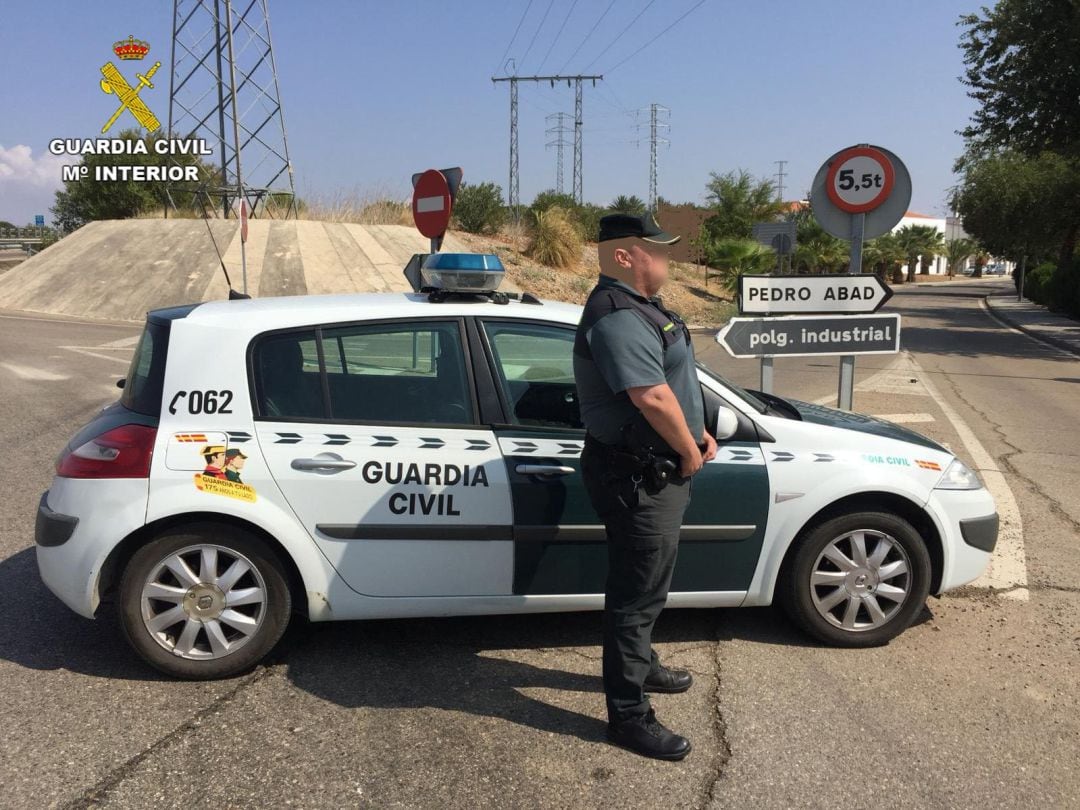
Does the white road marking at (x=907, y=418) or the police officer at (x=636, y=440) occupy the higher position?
the police officer at (x=636, y=440)

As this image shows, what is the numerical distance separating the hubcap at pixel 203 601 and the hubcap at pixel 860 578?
7.56 ft

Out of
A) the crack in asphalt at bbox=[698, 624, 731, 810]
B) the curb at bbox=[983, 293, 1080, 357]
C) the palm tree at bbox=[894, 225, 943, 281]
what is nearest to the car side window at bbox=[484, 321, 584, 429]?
the crack in asphalt at bbox=[698, 624, 731, 810]

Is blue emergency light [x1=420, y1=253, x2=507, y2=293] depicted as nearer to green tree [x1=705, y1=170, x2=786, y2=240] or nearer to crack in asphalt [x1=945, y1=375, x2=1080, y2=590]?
crack in asphalt [x1=945, y1=375, x2=1080, y2=590]

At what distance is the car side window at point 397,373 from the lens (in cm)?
361

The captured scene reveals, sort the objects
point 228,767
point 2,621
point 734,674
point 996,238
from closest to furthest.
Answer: point 228,767, point 734,674, point 2,621, point 996,238

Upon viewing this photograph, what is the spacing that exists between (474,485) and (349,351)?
0.76 m

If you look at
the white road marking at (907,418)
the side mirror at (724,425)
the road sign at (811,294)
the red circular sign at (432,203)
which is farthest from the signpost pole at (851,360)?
the side mirror at (724,425)

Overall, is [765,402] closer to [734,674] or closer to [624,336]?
[734,674]

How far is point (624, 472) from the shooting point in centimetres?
285

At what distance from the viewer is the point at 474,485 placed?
3.52 metres

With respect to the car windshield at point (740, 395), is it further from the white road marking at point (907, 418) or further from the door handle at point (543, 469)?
the white road marking at point (907, 418)

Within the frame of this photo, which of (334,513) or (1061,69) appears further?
(1061,69)

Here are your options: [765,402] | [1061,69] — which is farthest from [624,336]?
[1061,69]

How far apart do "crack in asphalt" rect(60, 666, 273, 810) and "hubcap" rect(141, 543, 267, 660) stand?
0.16 m
